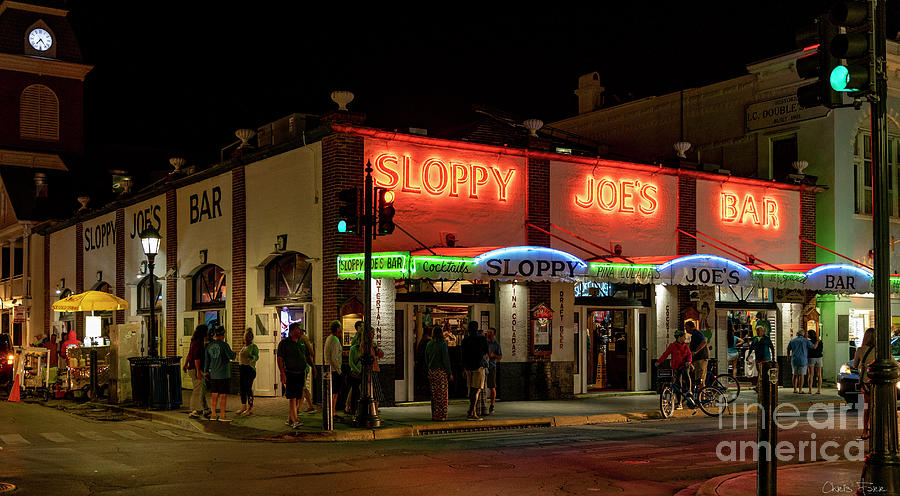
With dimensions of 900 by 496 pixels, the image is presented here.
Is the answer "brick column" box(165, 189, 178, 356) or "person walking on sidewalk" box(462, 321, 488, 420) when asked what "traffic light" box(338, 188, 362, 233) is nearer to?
"person walking on sidewalk" box(462, 321, 488, 420)

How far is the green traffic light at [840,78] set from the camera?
878 centimetres

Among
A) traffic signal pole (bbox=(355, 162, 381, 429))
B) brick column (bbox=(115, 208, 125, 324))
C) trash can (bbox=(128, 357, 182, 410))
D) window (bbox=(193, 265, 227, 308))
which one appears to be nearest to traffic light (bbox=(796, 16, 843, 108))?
traffic signal pole (bbox=(355, 162, 381, 429))

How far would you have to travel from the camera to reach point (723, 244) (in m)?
26.2

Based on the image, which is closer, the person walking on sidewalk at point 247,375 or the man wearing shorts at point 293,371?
the man wearing shorts at point 293,371

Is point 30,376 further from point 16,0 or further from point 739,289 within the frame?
point 16,0

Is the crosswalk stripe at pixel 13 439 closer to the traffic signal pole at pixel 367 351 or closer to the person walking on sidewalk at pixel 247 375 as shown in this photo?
the person walking on sidewalk at pixel 247 375

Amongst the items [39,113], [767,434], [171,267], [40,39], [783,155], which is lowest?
[767,434]

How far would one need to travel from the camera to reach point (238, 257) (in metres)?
24.4

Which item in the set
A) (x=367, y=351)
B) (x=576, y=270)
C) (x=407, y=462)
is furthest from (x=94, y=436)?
(x=576, y=270)

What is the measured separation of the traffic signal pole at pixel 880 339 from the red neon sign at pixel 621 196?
14.6 m

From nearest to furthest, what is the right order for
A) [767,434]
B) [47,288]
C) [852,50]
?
[852,50] < [767,434] < [47,288]

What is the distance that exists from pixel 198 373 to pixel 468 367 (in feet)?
17.6

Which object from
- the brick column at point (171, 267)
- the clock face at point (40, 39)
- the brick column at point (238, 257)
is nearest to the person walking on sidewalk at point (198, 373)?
the brick column at point (238, 257)
